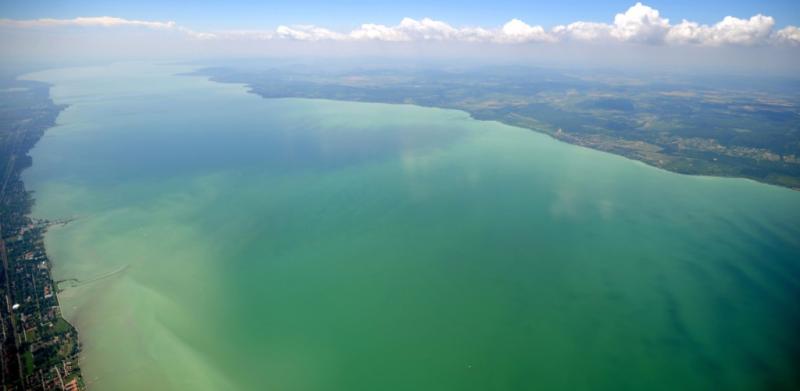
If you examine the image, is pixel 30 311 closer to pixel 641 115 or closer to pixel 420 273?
pixel 420 273

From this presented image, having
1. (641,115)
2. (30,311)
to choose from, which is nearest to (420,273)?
(30,311)

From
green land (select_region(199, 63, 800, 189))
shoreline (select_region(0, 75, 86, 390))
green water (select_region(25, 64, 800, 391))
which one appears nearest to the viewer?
shoreline (select_region(0, 75, 86, 390))

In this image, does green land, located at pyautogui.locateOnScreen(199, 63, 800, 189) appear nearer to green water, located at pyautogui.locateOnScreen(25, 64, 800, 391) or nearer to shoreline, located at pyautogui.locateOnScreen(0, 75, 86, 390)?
green water, located at pyautogui.locateOnScreen(25, 64, 800, 391)

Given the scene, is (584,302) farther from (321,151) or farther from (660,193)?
(321,151)

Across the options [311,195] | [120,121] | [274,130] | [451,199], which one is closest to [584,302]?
[451,199]

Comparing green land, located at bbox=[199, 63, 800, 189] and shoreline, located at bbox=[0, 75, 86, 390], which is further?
green land, located at bbox=[199, 63, 800, 189]

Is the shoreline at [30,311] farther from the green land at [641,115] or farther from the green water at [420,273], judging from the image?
the green land at [641,115]

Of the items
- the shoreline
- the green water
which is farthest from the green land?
the shoreline

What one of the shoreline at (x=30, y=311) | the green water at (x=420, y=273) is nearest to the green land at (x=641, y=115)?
the green water at (x=420, y=273)
